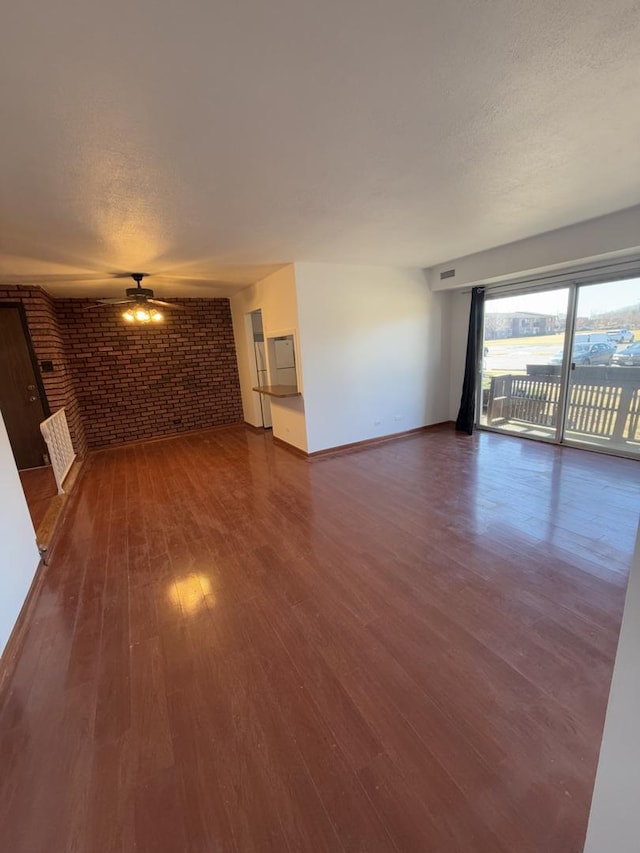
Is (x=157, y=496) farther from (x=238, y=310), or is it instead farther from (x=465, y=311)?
(x=465, y=311)

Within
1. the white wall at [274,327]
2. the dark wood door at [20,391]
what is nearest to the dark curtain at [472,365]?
the white wall at [274,327]

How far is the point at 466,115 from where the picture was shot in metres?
1.59

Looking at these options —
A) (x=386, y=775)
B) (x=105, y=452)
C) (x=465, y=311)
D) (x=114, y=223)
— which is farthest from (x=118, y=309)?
(x=386, y=775)

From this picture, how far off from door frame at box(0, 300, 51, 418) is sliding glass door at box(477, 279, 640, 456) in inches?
250

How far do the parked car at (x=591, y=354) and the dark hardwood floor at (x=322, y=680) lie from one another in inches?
69.6

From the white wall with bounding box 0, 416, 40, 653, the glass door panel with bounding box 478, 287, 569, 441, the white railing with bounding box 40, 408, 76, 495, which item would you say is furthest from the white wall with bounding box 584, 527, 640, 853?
the glass door panel with bounding box 478, 287, 569, 441

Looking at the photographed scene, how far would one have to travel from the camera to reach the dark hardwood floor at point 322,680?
1.09 m

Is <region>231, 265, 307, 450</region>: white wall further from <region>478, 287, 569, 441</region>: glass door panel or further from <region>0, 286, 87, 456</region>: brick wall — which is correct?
<region>478, 287, 569, 441</region>: glass door panel

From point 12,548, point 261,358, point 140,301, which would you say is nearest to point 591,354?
point 261,358

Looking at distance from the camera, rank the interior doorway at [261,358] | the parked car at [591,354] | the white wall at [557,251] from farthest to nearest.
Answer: the interior doorway at [261,358] < the parked car at [591,354] < the white wall at [557,251]

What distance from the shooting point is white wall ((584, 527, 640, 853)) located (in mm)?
670

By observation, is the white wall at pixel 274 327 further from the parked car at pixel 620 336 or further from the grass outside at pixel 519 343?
the parked car at pixel 620 336

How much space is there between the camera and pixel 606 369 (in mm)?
4094

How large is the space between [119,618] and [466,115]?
3258 mm
